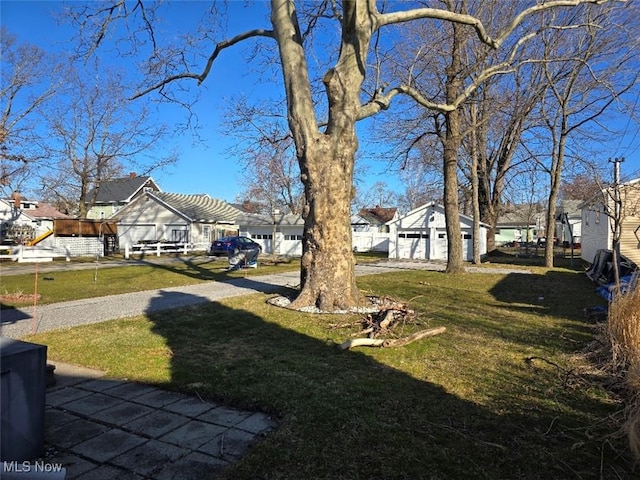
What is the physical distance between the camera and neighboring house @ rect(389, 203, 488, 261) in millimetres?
27703

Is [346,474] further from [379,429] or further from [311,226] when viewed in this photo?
[311,226]

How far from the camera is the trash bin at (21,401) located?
2.75 metres

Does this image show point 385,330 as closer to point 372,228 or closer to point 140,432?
point 140,432

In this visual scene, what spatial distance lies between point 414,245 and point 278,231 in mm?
11721

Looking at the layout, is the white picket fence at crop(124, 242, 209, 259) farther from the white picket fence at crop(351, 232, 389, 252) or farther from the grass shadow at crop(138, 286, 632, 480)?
the grass shadow at crop(138, 286, 632, 480)

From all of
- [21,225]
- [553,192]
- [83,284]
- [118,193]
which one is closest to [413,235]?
[553,192]

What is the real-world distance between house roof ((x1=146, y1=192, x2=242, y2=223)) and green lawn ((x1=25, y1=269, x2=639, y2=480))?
103ft

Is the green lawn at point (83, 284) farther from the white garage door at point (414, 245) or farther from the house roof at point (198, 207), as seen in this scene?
the house roof at point (198, 207)

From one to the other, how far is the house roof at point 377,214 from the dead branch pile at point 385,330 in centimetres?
6074

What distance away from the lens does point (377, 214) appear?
7138 centimetres

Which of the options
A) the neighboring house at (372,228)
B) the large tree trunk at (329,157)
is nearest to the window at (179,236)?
the neighboring house at (372,228)

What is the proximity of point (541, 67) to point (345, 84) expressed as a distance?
16.9 meters

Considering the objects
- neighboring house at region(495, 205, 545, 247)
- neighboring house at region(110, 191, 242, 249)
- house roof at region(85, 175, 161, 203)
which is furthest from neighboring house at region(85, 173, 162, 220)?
neighboring house at region(495, 205, 545, 247)

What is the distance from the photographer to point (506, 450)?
10.2ft
